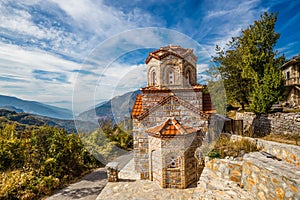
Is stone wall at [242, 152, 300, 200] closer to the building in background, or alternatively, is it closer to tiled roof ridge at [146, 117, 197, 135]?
tiled roof ridge at [146, 117, 197, 135]

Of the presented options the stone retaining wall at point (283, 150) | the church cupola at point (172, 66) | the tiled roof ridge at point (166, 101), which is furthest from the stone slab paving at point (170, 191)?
the church cupola at point (172, 66)

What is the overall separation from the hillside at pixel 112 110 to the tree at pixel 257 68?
8.41m

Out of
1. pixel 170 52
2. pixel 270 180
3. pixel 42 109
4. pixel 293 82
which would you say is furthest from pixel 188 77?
pixel 42 109

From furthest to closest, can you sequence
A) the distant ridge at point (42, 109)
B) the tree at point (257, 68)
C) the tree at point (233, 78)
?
the tree at point (233, 78) < the tree at point (257, 68) < the distant ridge at point (42, 109)

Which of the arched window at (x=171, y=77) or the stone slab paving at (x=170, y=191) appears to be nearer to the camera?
the stone slab paving at (x=170, y=191)

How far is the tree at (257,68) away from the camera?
10.3 meters

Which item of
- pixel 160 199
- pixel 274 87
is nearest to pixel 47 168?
pixel 160 199

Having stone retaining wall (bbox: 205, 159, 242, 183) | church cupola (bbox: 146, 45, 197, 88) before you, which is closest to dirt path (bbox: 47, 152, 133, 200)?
stone retaining wall (bbox: 205, 159, 242, 183)

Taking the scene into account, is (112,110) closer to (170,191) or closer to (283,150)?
(170,191)

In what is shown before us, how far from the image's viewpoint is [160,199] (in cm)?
626

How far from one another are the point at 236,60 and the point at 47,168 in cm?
1795

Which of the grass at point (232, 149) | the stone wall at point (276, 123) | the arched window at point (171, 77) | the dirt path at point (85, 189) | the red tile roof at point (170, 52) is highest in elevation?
the red tile roof at point (170, 52)

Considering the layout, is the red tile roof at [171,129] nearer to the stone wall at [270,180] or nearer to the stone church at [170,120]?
the stone church at [170,120]

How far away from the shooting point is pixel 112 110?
289 inches
